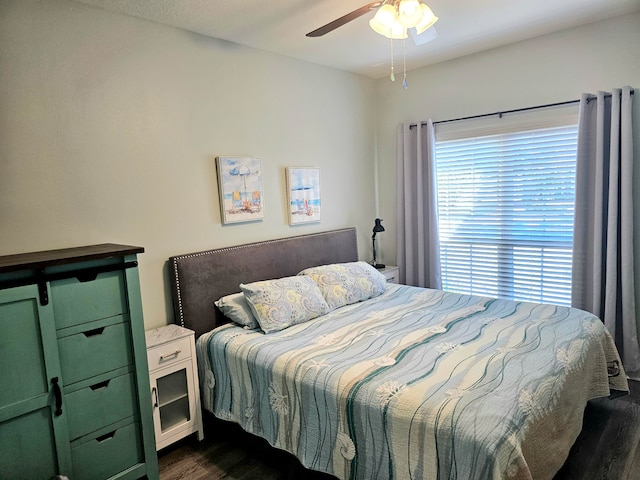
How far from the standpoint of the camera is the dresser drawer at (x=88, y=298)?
1873 mm

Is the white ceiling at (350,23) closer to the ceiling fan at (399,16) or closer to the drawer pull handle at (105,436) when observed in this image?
the ceiling fan at (399,16)

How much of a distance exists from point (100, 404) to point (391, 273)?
280 cm

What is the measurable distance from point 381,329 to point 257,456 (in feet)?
3.49

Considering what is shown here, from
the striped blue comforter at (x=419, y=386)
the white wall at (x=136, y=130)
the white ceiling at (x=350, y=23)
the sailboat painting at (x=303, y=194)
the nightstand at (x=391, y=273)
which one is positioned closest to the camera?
the striped blue comforter at (x=419, y=386)

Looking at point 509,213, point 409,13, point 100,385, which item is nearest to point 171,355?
point 100,385

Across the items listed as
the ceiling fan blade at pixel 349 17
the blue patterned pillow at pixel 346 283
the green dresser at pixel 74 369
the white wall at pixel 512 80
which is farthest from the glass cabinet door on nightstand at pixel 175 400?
the white wall at pixel 512 80

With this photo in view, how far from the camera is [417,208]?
4090 mm

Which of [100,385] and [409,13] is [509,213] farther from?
[100,385]

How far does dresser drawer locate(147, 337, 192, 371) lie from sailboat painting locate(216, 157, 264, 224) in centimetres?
95

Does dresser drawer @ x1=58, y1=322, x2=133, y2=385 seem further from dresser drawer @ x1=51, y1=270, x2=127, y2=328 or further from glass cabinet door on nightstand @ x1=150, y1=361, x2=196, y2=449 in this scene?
glass cabinet door on nightstand @ x1=150, y1=361, x2=196, y2=449

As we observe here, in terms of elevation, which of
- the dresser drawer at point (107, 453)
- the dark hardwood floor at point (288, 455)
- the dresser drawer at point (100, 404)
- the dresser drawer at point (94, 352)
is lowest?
the dark hardwood floor at point (288, 455)

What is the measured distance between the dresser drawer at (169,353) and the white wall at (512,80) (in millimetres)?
2586

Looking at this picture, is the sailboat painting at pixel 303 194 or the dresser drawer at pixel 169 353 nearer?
the dresser drawer at pixel 169 353

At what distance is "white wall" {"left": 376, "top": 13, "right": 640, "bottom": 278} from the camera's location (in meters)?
2.99
